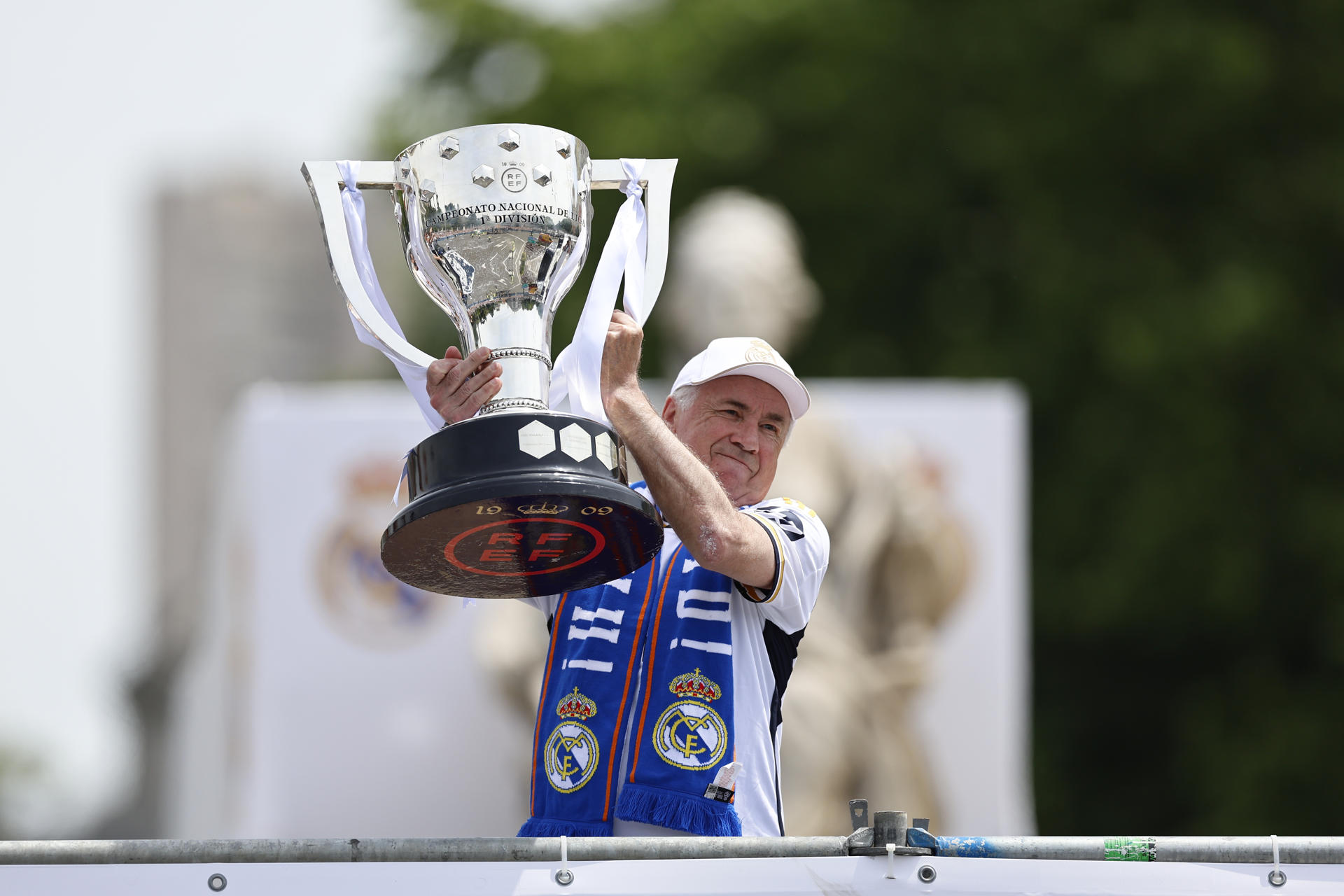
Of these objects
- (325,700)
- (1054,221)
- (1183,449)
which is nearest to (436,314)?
(1054,221)

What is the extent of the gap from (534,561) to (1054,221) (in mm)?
10883

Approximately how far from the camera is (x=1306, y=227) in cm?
1394

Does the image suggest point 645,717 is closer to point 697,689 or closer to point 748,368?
point 697,689

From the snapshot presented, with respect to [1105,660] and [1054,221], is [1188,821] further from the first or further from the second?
[1054,221]

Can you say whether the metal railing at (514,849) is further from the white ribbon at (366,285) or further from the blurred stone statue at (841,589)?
the blurred stone statue at (841,589)

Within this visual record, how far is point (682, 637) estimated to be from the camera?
397 centimetres

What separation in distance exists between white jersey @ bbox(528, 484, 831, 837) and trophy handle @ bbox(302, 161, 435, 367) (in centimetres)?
55

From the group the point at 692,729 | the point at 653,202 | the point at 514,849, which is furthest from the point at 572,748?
the point at 653,202

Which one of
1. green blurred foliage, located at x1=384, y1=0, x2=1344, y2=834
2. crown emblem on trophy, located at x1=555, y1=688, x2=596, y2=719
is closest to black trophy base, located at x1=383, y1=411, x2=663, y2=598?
crown emblem on trophy, located at x1=555, y1=688, x2=596, y2=719

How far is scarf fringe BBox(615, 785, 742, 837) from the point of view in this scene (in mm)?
3844

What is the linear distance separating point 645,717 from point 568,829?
0.83ft

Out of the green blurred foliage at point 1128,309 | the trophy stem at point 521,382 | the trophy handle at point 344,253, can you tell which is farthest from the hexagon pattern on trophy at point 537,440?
the green blurred foliage at point 1128,309

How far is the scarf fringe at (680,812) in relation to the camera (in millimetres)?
3844

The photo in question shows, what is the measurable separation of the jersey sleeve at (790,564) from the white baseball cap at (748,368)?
0.65ft
